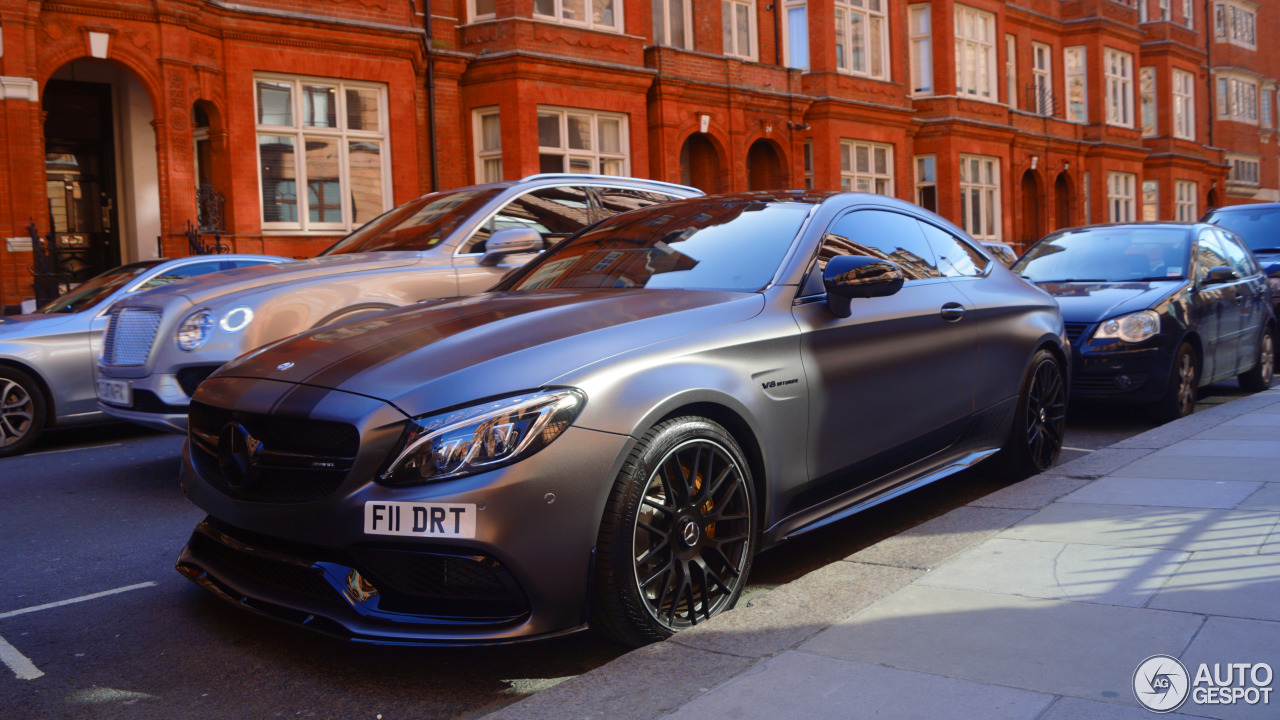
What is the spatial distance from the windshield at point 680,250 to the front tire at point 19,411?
17.2 ft

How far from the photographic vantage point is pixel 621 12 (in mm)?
20859

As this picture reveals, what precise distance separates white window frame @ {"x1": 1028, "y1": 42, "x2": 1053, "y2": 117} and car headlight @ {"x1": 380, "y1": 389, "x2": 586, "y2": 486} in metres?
35.6

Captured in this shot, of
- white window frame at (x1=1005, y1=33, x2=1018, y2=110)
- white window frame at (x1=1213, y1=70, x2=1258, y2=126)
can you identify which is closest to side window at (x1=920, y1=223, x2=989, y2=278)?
white window frame at (x1=1005, y1=33, x2=1018, y2=110)

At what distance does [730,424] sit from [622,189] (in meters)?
4.84

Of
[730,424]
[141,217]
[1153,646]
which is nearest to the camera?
[1153,646]

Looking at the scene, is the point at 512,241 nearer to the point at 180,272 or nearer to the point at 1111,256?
the point at 180,272

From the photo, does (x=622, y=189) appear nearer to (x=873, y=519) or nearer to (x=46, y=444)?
(x=873, y=519)

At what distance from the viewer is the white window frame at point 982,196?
30.9m

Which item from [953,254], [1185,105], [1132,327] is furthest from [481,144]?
[1185,105]

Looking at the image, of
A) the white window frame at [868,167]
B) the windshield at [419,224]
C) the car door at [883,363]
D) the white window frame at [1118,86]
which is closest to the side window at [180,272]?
the windshield at [419,224]

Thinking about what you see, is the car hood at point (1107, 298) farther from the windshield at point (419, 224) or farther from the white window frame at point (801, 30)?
the white window frame at point (801, 30)

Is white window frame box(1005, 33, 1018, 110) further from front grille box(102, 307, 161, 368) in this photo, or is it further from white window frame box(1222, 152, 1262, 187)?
front grille box(102, 307, 161, 368)

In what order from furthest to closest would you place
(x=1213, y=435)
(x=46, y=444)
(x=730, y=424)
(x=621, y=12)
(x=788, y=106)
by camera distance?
(x=788, y=106)
(x=621, y=12)
(x=46, y=444)
(x=1213, y=435)
(x=730, y=424)

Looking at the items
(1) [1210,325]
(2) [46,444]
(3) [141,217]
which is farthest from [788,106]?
(2) [46,444]
